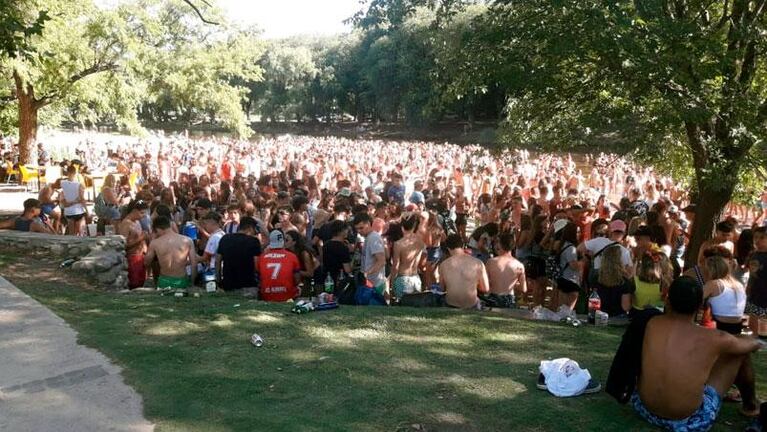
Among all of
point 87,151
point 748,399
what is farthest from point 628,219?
point 87,151

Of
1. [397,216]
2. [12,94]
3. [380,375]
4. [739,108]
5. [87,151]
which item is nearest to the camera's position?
[380,375]

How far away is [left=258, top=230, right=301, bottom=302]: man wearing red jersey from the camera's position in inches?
275

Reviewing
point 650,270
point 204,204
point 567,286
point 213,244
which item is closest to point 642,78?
point 650,270

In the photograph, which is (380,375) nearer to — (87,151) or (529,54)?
(529,54)

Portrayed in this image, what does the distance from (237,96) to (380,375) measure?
70.1 feet

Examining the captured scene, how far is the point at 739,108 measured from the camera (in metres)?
6.72

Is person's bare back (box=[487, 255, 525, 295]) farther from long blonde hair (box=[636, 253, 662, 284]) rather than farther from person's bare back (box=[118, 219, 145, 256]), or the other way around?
person's bare back (box=[118, 219, 145, 256])

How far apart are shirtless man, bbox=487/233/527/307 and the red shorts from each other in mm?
4287

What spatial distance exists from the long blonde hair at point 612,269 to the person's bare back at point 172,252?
4.49m

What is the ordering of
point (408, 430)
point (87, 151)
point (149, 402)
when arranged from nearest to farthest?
point (408, 430), point (149, 402), point (87, 151)

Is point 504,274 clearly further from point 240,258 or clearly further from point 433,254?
point 240,258

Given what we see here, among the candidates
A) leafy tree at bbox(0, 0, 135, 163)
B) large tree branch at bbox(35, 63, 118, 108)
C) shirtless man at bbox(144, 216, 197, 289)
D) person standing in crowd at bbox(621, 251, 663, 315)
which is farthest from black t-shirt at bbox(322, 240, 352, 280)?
large tree branch at bbox(35, 63, 118, 108)

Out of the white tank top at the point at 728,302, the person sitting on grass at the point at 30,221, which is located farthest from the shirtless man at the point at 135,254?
the white tank top at the point at 728,302

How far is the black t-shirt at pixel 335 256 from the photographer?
7379mm
